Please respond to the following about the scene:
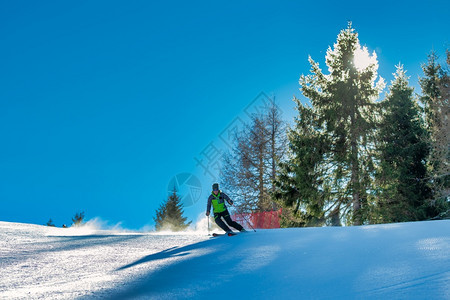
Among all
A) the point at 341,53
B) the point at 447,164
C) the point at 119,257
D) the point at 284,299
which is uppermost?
the point at 341,53

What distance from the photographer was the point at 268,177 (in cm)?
2492

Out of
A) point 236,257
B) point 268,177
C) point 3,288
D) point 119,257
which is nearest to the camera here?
point 3,288

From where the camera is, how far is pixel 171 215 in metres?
44.6

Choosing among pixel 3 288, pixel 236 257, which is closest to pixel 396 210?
pixel 236 257

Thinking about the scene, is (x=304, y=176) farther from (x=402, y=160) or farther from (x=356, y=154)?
(x=402, y=160)

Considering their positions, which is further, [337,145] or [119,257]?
[337,145]

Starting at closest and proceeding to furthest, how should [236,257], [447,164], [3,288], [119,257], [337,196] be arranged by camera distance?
1. [3,288]
2. [236,257]
3. [119,257]
4. [447,164]
5. [337,196]

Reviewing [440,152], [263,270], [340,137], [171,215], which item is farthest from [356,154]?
[171,215]

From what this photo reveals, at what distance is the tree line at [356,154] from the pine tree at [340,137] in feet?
0.20

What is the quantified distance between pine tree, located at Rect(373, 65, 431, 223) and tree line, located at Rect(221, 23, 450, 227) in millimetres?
55

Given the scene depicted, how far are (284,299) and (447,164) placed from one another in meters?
19.0

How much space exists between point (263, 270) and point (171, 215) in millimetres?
40779

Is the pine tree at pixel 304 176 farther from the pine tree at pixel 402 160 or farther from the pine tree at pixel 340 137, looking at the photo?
the pine tree at pixel 402 160

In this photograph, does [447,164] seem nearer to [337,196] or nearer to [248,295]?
[337,196]
